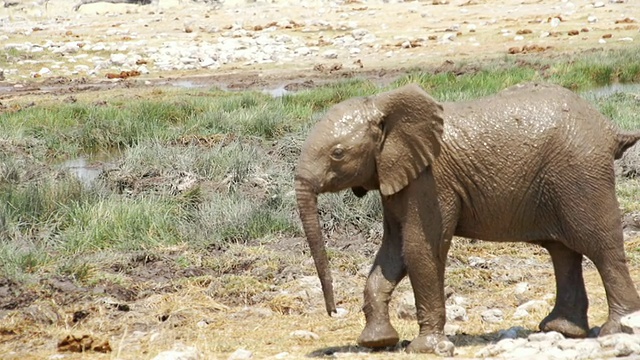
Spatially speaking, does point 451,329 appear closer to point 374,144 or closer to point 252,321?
point 252,321

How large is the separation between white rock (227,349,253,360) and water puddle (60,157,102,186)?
19.8ft

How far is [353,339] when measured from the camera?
7.16 metres

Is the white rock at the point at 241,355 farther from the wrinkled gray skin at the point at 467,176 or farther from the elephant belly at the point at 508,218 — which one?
the elephant belly at the point at 508,218

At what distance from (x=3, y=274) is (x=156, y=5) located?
2995 centimetres

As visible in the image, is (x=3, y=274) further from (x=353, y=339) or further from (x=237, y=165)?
(x=237, y=165)

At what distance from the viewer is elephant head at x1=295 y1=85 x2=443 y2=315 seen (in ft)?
19.9

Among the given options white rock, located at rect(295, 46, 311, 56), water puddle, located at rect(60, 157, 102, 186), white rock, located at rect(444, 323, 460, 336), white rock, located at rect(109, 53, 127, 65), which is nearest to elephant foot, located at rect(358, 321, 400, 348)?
white rock, located at rect(444, 323, 460, 336)

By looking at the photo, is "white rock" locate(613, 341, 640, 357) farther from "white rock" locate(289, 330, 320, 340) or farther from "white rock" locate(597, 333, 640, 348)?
"white rock" locate(289, 330, 320, 340)

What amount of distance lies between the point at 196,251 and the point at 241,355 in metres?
3.11

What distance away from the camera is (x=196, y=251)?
9516mm

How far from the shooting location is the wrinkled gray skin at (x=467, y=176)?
20.1ft

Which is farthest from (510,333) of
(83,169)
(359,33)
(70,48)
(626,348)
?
(359,33)

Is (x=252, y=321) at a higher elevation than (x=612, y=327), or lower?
lower

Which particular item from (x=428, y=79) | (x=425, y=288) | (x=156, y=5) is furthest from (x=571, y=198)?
(x=156, y=5)
